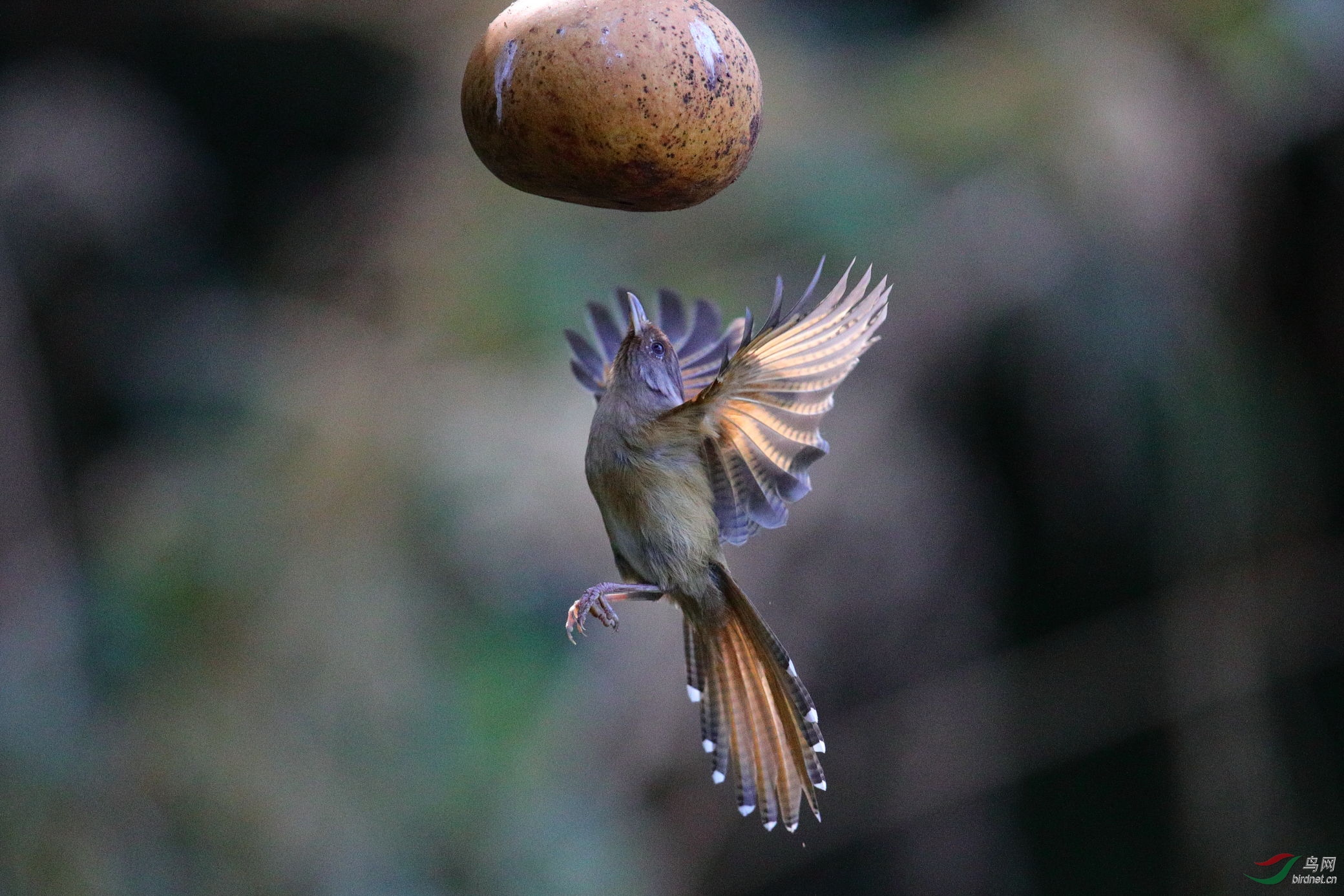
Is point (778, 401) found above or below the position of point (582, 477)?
below

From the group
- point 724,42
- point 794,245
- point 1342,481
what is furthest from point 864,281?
point 1342,481

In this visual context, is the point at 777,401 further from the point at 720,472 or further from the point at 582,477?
the point at 582,477

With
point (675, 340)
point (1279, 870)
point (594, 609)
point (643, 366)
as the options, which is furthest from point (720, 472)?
Result: point (1279, 870)

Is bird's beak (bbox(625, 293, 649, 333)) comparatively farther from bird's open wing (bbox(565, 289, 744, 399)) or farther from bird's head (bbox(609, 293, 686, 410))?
bird's open wing (bbox(565, 289, 744, 399))

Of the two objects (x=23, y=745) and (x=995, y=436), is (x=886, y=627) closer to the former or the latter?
(x=995, y=436)

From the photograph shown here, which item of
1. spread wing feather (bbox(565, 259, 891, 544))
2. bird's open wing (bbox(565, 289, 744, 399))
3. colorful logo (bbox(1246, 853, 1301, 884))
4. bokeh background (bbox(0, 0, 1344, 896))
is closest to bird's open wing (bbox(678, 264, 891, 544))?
spread wing feather (bbox(565, 259, 891, 544))

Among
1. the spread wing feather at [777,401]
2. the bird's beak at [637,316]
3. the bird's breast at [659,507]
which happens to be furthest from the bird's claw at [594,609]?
the bird's beak at [637,316]
